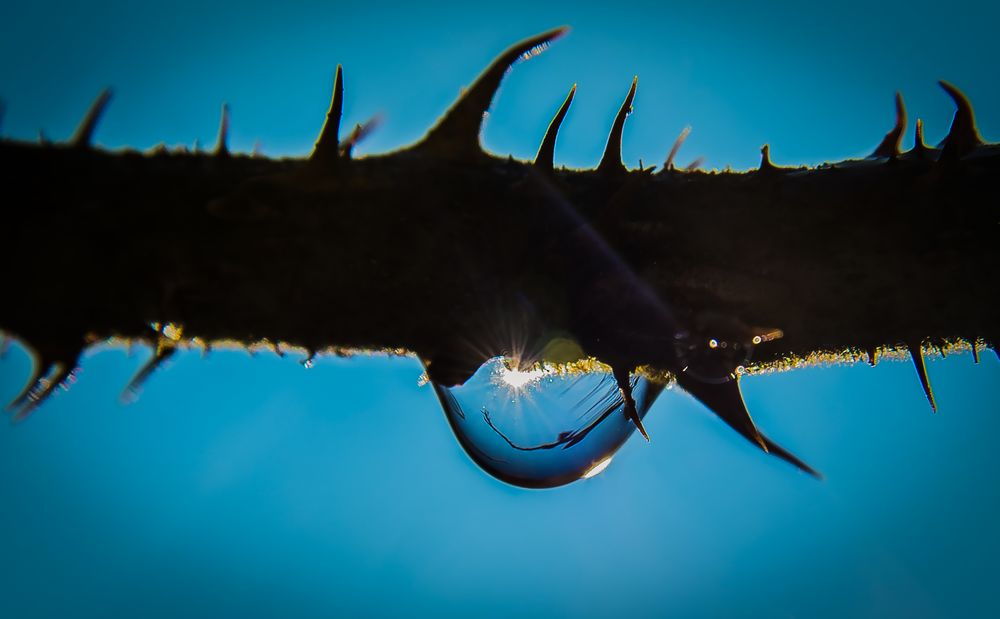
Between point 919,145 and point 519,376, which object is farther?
point 519,376

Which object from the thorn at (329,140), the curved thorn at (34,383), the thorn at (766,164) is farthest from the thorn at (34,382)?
the thorn at (766,164)

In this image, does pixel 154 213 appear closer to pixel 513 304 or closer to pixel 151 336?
pixel 151 336

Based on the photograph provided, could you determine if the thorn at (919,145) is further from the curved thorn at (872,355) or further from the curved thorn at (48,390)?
the curved thorn at (48,390)

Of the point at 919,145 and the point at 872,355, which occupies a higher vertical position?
the point at 919,145

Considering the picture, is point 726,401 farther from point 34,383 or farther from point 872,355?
point 34,383

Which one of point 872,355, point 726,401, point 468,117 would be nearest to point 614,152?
point 468,117

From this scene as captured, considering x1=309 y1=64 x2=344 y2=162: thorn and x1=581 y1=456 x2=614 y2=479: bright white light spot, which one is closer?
x1=309 y1=64 x2=344 y2=162: thorn

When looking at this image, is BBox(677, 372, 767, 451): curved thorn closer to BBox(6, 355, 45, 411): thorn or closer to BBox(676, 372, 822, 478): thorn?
BBox(676, 372, 822, 478): thorn

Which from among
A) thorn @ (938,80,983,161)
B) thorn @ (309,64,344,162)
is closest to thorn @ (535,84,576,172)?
thorn @ (309,64,344,162)
